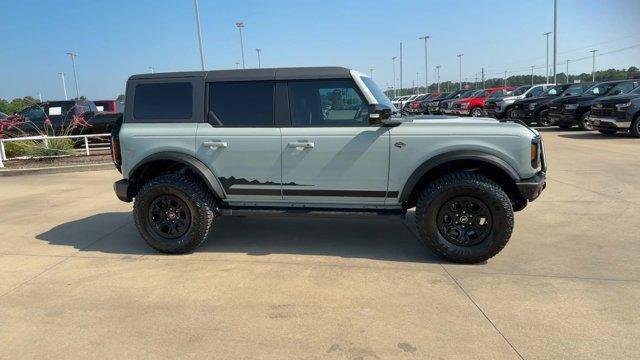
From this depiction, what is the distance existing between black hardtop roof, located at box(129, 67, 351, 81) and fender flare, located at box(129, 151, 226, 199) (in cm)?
82

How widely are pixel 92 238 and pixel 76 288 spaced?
1.62 meters

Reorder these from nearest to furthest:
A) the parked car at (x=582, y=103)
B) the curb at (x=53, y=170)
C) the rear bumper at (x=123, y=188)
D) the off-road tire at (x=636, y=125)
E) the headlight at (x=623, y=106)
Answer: the rear bumper at (x=123, y=188) < the curb at (x=53, y=170) < the headlight at (x=623, y=106) < the off-road tire at (x=636, y=125) < the parked car at (x=582, y=103)

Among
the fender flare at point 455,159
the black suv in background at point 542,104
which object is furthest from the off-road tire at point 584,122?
the fender flare at point 455,159

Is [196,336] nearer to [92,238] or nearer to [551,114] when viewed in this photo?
[92,238]

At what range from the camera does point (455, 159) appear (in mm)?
4125

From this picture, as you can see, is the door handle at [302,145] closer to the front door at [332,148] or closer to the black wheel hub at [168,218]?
the front door at [332,148]

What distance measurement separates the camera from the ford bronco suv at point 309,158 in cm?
416

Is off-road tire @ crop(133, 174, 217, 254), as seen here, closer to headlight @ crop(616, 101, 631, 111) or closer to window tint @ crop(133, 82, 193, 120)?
window tint @ crop(133, 82, 193, 120)

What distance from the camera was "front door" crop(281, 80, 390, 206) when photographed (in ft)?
14.2

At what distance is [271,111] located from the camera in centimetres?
455

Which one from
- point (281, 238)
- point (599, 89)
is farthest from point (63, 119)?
Answer: point (599, 89)

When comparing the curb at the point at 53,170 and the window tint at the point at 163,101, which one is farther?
the curb at the point at 53,170

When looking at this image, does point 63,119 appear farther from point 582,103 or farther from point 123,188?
point 582,103

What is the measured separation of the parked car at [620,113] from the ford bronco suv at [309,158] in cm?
1060
